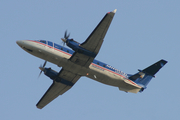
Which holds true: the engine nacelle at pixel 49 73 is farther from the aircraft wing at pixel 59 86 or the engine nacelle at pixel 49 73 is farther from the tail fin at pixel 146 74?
the tail fin at pixel 146 74

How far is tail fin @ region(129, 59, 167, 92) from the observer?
36469 mm

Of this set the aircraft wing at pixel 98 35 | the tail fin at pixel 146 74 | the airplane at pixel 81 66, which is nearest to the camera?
the aircraft wing at pixel 98 35

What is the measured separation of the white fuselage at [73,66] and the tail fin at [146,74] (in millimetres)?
1294

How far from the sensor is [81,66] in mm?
32250

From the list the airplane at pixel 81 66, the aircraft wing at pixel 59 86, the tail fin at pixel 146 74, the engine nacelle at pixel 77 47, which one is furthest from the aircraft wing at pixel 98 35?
the tail fin at pixel 146 74

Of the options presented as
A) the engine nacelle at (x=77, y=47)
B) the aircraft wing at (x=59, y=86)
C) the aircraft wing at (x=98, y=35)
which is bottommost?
the aircraft wing at (x=59, y=86)

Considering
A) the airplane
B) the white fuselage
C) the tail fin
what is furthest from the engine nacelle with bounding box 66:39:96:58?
the tail fin

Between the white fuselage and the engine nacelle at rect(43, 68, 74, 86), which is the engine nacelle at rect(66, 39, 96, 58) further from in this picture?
the engine nacelle at rect(43, 68, 74, 86)

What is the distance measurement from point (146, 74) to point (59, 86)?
12.6m

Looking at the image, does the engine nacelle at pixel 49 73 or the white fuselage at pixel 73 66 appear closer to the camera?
the white fuselage at pixel 73 66

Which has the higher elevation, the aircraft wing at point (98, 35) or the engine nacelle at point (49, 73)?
the aircraft wing at point (98, 35)

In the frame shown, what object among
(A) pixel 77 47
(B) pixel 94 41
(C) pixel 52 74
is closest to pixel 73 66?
(A) pixel 77 47

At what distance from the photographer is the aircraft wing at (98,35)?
28.0 metres

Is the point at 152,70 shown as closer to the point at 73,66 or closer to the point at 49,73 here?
the point at 73,66
